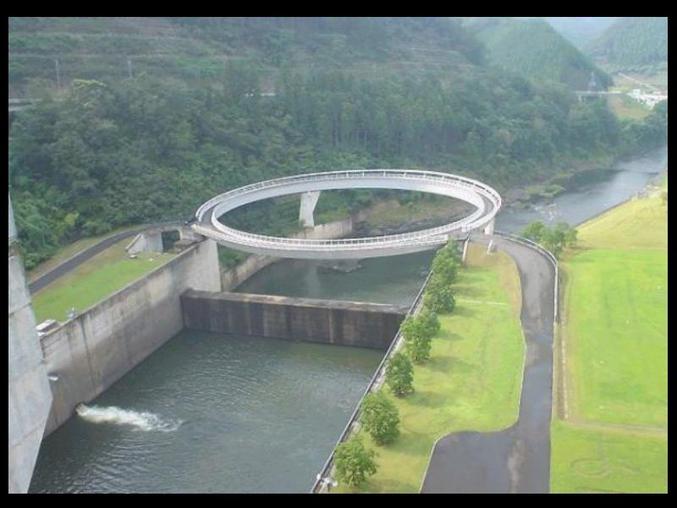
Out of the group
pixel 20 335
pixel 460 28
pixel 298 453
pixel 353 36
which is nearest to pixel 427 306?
pixel 298 453

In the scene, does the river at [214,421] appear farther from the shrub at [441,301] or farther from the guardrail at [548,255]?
the guardrail at [548,255]

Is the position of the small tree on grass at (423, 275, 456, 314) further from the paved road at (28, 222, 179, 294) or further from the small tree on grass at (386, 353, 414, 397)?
the paved road at (28, 222, 179, 294)

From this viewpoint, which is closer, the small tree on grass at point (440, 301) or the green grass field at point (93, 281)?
the green grass field at point (93, 281)

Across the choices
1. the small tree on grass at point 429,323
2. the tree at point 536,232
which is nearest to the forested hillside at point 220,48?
the tree at point 536,232

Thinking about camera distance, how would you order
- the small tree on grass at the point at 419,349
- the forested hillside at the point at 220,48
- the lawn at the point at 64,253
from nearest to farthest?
1. the small tree on grass at the point at 419,349
2. the lawn at the point at 64,253
3. the forested hillside at the point at 220,48

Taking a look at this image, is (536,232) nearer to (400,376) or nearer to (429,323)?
(429,323)

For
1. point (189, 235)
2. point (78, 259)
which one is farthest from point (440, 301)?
point (78, 259)

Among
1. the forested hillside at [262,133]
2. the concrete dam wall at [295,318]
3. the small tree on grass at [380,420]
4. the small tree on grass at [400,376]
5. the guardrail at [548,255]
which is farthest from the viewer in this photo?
the forested hillside at [262,133]

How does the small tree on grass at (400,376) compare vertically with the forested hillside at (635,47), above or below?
below
